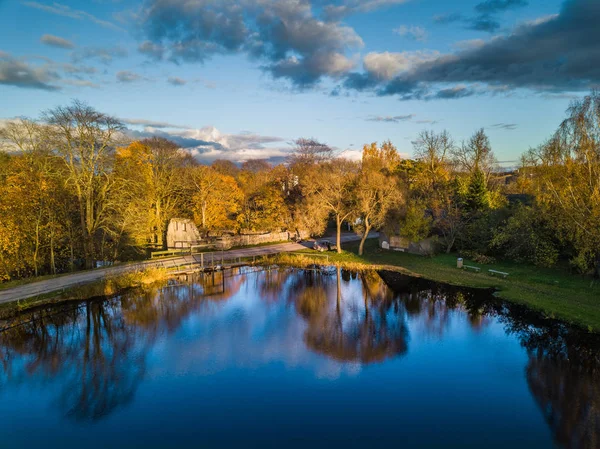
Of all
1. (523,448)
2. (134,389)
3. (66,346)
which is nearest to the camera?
(523,448)

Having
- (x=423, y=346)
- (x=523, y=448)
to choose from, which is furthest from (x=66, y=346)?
(x=523, y=448)

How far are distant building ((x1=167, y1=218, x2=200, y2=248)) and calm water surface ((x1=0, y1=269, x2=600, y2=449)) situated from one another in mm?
19018

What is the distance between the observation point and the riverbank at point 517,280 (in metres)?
19.3

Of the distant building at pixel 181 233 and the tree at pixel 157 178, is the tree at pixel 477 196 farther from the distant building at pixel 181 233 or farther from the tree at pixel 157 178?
the tree at pixel 157 178

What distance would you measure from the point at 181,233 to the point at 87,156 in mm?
14237

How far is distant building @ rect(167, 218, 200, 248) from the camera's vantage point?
4103 cm

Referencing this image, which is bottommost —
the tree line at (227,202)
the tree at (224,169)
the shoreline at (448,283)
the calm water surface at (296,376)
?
the calm water surface at (296,376)

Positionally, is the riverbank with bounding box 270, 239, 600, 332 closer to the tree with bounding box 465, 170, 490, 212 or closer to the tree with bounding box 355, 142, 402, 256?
the tree with bounding box 355, 142, 402, 256

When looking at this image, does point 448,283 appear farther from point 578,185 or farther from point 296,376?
point 296,376

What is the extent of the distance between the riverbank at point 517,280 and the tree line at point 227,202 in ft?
5.30

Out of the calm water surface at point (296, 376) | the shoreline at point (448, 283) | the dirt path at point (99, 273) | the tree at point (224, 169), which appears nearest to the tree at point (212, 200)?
the dirt path at point (99, 273)

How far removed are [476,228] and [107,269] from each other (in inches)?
1290

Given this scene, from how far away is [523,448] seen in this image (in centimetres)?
999

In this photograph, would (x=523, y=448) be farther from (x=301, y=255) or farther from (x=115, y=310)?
(x=301, y=255)
